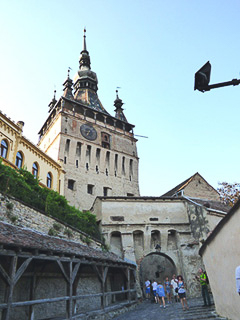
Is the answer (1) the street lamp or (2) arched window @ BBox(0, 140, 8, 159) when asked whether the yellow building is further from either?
(1) the street lamp

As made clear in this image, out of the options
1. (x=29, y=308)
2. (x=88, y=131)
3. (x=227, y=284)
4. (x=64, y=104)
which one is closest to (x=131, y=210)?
(x=29, y=308)

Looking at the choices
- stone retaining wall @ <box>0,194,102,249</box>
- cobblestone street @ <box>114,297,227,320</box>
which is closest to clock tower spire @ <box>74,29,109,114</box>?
stone retaining wall @ <box>0,194,102,249</box>

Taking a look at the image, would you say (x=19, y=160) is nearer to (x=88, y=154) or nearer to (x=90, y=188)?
(x=90, y=188)

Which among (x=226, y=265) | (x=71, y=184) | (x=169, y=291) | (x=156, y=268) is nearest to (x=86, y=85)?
(x=71, y=184)

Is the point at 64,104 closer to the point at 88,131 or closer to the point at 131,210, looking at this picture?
the point at 88,131

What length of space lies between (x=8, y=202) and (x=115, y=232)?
9890 millimetres

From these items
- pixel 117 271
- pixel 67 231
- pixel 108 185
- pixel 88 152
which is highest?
pixel 88 152

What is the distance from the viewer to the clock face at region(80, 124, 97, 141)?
118 feet

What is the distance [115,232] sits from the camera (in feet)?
67.2

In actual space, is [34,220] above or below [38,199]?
below

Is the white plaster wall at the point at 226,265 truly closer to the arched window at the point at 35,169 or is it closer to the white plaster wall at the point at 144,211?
the white plaster wall at the point at 144,211

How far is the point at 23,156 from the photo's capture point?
75.6ft

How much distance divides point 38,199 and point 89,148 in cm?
2044

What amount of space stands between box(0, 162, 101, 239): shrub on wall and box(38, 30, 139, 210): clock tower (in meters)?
8.92
